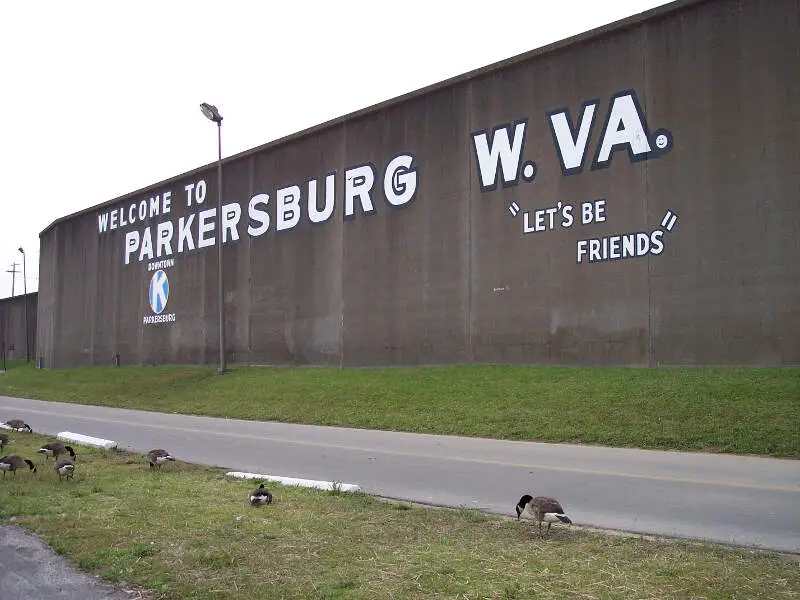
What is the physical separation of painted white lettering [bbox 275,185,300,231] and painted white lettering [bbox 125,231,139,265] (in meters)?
14.2

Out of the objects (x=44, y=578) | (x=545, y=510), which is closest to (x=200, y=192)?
(x=44, y=578)

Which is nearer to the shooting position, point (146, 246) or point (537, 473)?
point (537, 473)

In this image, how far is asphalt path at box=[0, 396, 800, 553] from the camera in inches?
322

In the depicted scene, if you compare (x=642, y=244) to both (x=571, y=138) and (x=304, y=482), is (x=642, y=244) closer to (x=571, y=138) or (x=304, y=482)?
(x=571, y=138)

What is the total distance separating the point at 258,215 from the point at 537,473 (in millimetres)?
25941

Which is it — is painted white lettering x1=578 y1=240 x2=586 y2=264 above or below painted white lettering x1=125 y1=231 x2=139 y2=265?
below

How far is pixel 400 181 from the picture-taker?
28.1 m

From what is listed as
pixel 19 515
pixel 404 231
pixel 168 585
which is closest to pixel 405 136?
pixel 404 231

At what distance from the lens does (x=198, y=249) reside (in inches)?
1516

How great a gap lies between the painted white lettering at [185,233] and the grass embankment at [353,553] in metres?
31.2

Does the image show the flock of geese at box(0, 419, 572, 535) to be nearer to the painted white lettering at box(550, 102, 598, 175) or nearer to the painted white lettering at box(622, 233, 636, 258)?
the painted white lettering at box(622, 233, 636, 258)

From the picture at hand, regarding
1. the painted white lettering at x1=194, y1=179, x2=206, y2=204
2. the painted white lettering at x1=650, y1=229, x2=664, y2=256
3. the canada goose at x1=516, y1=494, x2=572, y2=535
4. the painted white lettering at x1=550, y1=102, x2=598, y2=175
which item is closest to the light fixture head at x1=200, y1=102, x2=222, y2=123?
the painted white lettering at x1=194, y1=179, x2=206, y2=204

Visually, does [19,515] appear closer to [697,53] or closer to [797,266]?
[797,266]

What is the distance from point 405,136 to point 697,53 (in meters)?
11.3
